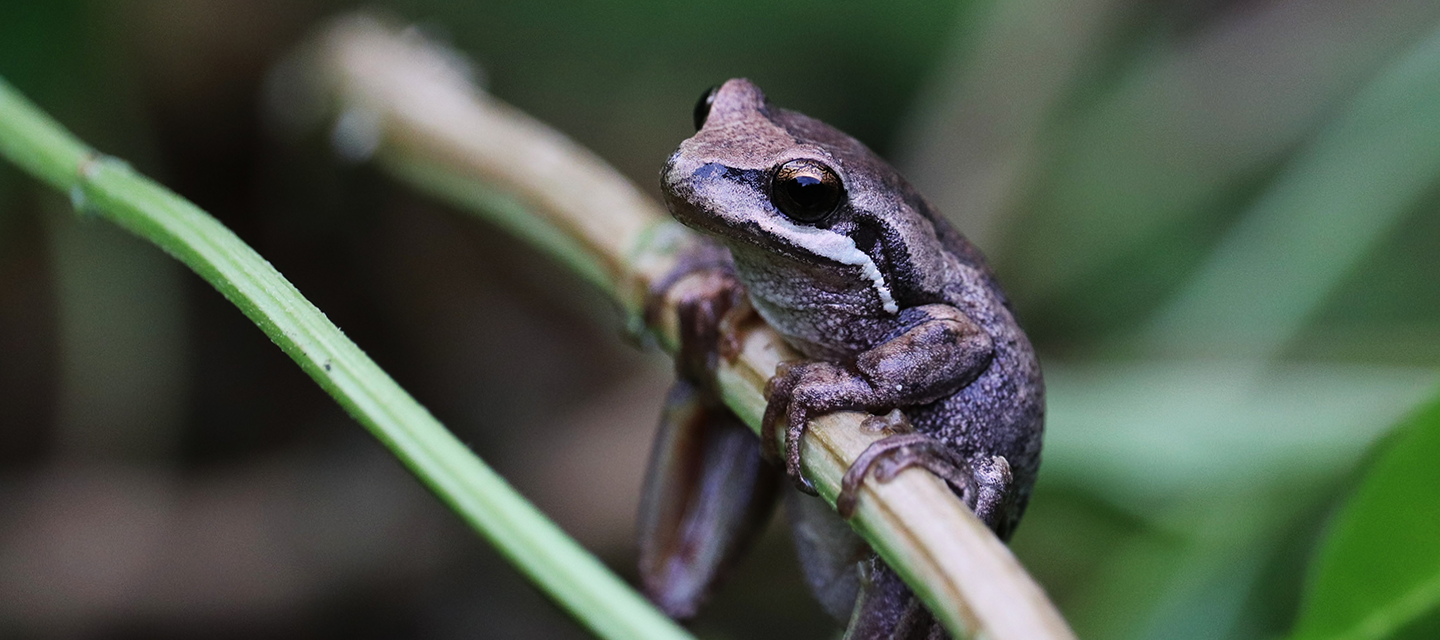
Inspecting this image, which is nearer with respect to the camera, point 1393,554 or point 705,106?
point 1393,554

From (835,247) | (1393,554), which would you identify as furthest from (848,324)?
(1393,554)

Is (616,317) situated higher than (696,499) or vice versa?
(616,317)

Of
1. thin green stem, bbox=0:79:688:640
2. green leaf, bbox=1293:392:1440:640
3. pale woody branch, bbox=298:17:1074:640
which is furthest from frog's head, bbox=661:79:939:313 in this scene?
green leaf, bbox=1293:392:1440:640

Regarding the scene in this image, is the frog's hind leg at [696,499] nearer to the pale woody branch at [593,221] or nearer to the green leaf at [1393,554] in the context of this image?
the pale woody branch at [593,221]

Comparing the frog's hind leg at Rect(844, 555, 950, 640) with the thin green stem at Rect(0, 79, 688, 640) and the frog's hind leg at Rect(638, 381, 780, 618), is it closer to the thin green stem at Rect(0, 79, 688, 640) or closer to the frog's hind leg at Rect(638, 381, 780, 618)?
the frog's hind leg at Rect(638, 381, 780, 618)

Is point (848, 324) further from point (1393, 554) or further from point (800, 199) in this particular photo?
point (1393, 554)

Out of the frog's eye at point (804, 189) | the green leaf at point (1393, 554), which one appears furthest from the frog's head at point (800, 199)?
the green leaf at point (1393, 554)
